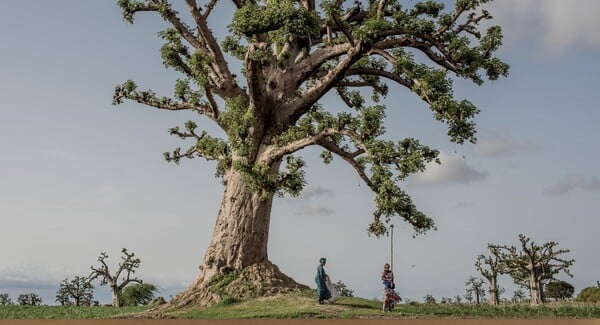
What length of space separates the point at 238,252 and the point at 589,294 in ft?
98.5

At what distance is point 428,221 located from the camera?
22516mm

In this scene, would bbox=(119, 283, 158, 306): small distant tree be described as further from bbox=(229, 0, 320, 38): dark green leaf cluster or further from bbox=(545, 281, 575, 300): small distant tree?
bbox=(545, 281, 575, 300): small distant tree

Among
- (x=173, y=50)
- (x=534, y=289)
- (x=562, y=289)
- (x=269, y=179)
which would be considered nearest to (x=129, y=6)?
(x=173, y=50)

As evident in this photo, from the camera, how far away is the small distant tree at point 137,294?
40.1 m

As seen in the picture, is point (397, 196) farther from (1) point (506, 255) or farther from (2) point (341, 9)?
(1) point (506, 255)

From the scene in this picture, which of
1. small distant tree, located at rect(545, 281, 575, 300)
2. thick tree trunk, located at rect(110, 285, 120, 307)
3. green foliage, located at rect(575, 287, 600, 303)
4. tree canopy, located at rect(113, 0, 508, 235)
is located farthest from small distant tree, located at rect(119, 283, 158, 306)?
small distant tree, located at rect(545, 281, 575, 300)

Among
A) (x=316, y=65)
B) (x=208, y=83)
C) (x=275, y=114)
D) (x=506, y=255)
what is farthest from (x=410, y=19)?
(x=506, y=255)

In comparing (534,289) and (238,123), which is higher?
(238,123)

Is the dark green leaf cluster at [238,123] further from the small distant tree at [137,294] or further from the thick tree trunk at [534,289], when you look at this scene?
the thick tree trunk at [534,289]

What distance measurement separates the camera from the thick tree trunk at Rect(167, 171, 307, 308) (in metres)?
22.0

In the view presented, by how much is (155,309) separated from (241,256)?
3384 millimetres

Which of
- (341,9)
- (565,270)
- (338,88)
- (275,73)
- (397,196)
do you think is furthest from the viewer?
(565,270)

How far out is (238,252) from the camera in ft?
74.5

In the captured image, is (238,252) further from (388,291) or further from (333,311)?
(388,291)
